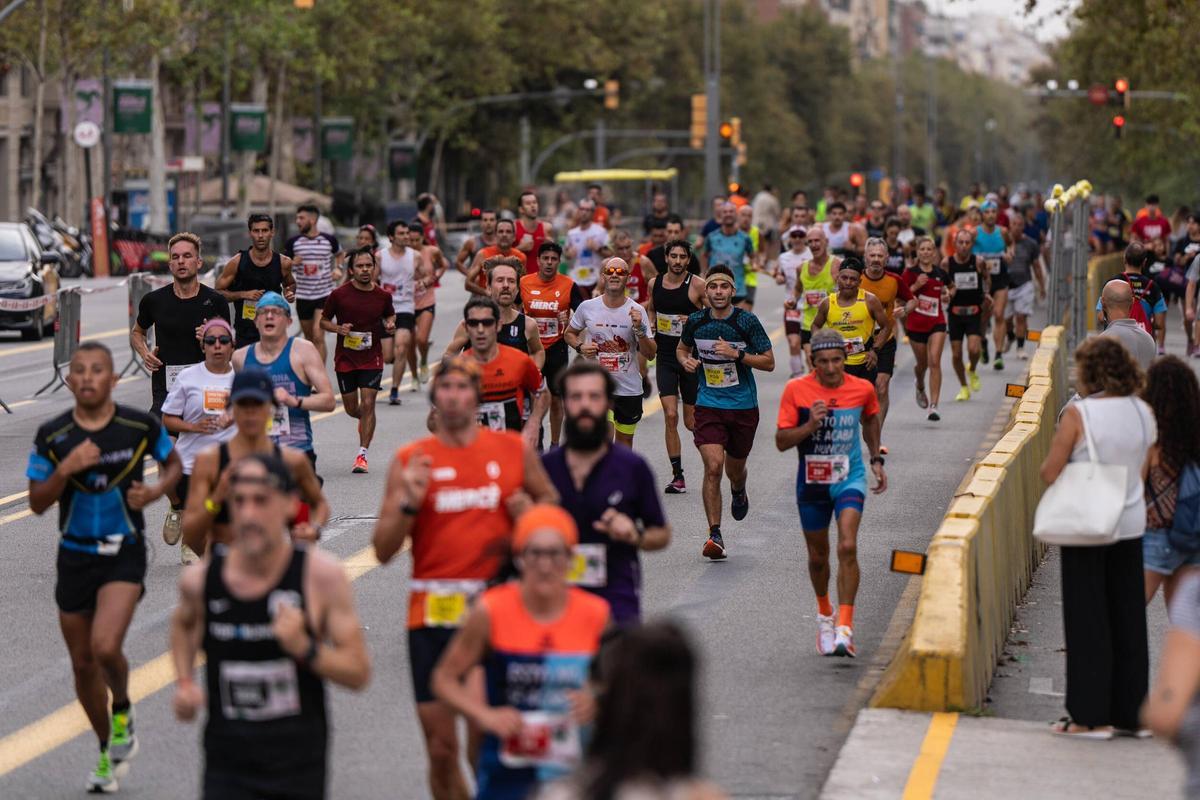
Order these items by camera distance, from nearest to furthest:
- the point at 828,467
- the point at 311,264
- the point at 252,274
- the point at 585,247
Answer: the point at 828,467
the point at 252,274
the point at 311,264
the point at 585,247

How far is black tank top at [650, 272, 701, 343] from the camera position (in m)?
17.2

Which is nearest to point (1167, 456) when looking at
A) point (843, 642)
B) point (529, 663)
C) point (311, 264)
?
point (843, 642)

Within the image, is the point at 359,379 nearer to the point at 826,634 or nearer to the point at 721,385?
the point at 721,385

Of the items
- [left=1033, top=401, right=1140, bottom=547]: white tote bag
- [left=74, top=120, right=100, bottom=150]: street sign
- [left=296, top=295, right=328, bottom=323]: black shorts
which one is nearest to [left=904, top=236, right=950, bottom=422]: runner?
[left=296, top=295, right=328, bottom=323]: black shorts

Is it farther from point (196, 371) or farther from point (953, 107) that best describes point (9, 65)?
point (953, 107)

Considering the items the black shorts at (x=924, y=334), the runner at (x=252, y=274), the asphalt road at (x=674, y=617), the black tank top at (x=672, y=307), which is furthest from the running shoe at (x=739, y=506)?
the black shorts at (x=924, y=334)

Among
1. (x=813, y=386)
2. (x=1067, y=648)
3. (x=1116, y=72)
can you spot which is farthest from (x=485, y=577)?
(x=1116, y=72)

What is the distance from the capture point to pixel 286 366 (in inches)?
468

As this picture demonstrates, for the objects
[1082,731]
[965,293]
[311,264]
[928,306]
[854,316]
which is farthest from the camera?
[965,293]

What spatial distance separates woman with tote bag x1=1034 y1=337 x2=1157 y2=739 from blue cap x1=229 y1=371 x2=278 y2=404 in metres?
2.94

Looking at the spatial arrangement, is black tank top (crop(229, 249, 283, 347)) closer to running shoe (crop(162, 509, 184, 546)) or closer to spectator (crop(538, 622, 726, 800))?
running shoe (crop(162, 509, 184, 546))

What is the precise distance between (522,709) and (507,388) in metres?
5.57

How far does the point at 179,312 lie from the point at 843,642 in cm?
492

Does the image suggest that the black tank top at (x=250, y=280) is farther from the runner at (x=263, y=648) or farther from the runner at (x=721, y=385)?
the runner at (x=263, y=648)
